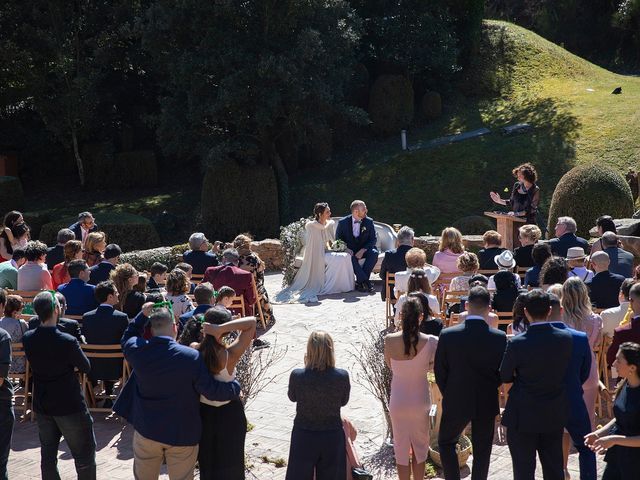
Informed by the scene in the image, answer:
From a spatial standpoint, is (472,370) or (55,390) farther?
(55,390)

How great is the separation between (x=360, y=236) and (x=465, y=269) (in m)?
5.57

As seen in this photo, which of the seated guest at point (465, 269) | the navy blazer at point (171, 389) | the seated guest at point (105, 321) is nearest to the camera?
the navy blazer at point (171, 389)

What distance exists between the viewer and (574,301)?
676cm

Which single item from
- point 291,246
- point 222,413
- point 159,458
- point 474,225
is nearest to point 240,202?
point 474,225

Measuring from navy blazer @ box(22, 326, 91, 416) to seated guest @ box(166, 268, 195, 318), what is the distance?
236 centimetres

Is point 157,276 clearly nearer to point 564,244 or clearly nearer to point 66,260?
point 66,260

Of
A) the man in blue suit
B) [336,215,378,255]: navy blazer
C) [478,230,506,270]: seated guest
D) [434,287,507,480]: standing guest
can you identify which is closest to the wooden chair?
[434,287,507,480]: standing guest

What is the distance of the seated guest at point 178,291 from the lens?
8.54 metres

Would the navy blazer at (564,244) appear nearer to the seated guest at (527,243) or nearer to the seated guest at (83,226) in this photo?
the seated guest at (527,243)

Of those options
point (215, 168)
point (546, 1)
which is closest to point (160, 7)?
point (215, 168)

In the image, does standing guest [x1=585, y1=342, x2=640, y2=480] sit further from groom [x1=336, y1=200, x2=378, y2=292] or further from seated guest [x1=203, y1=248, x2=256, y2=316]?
groom [x1=336, y1=200, x2=378, y2=292]

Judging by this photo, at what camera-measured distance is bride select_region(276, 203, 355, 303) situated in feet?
46.8

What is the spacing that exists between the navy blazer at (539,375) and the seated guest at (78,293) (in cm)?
505

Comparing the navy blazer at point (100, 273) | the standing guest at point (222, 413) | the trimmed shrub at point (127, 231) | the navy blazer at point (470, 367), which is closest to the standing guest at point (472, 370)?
the navy blazer at point (470, 367)
